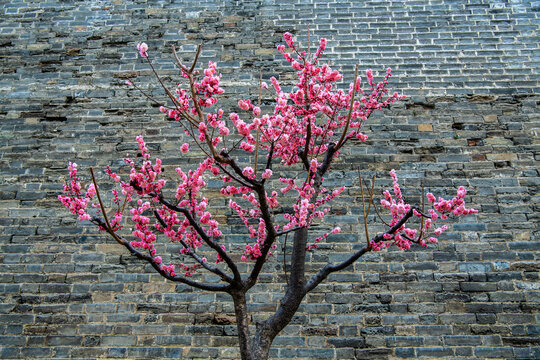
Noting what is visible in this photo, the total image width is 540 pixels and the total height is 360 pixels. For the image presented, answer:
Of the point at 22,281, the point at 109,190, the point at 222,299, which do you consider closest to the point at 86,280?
the point at 22,281

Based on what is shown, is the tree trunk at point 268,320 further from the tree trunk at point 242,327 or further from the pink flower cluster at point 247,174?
the pink flower cluster at point 247,174

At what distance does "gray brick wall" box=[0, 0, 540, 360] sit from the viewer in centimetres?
371

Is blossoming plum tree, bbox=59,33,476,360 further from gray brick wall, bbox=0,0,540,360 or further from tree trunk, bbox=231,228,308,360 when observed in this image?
gray brick wall, bbox=0,0,540,360

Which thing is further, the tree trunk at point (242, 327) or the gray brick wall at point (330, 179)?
the gray brick wall at point (330, 179)

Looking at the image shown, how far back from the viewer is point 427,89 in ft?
15.4

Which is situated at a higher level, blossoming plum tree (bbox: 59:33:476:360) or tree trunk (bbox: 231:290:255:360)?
blossoming plum tree (bbox: 59:33:476:360)

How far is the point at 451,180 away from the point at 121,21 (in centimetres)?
386

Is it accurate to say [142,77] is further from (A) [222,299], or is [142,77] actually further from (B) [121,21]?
(A) [222,299]

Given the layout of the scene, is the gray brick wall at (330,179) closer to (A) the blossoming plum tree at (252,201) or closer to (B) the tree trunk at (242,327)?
(A) the blossoming plum tree at (252,201)

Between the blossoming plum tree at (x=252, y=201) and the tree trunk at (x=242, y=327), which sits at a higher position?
the blossoming plum tree at (x=252, y=201)

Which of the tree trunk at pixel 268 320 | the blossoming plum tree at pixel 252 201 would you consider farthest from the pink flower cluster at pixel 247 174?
the tree trunk at pixel 268 320

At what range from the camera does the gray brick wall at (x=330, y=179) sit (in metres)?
3.71

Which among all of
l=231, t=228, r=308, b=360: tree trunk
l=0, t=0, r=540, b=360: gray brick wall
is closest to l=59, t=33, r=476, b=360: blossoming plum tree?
Result: l=231, t=228, r=308, b=360: tree trunk

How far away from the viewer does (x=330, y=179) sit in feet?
14.1
